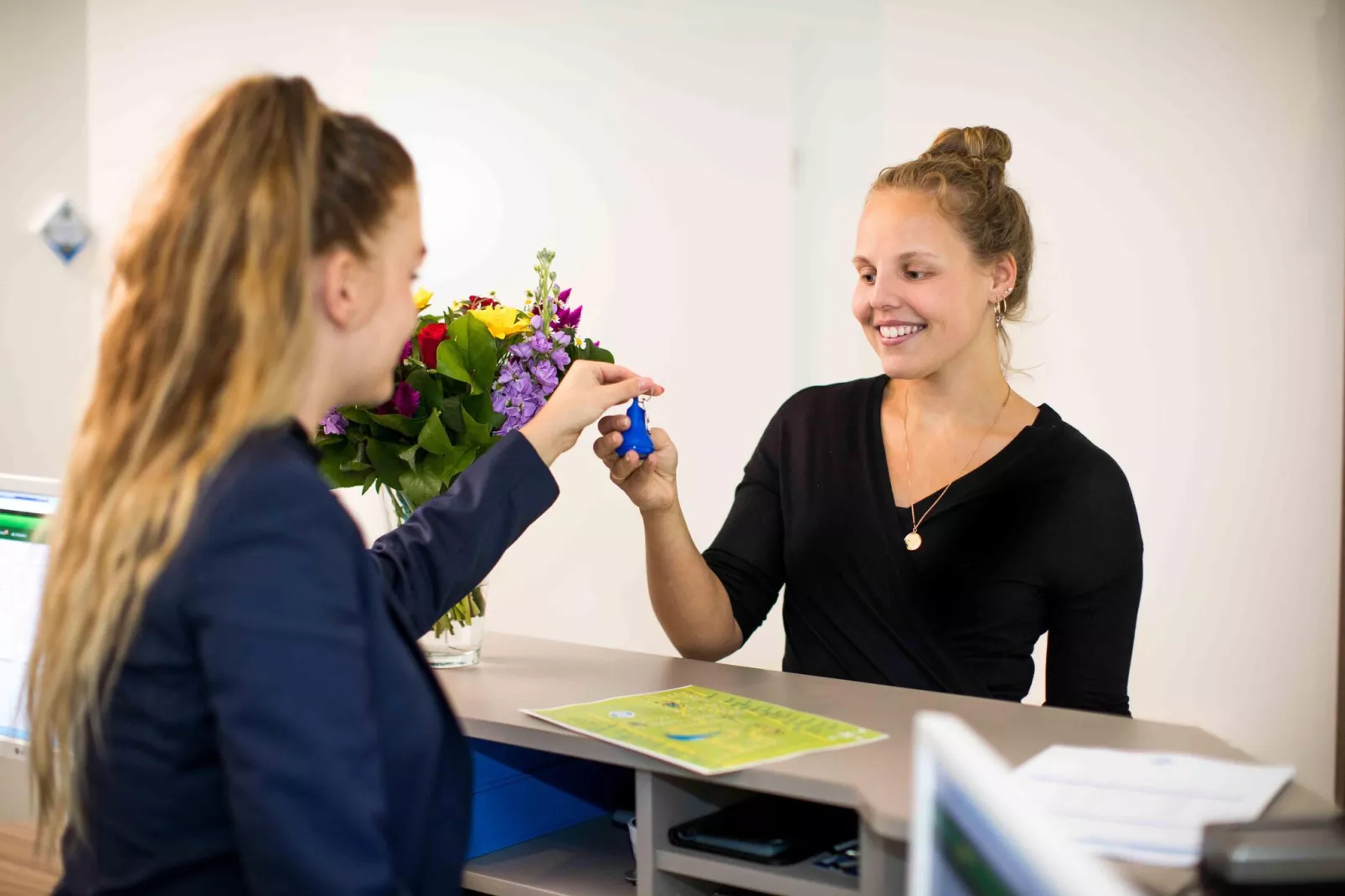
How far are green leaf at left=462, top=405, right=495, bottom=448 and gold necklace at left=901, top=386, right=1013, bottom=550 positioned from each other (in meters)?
0.64

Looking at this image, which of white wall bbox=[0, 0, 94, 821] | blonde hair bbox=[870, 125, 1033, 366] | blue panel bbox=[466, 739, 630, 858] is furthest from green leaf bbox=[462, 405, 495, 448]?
white wall bbox=[0, 0, 94, 821]

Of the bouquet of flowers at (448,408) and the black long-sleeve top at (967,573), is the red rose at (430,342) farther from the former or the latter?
the black long-sleeve top at (967,573)

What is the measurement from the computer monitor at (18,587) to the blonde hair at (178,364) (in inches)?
24.3

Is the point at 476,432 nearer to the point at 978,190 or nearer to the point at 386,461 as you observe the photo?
the point at 386,461

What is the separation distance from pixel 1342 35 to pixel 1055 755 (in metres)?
2.28

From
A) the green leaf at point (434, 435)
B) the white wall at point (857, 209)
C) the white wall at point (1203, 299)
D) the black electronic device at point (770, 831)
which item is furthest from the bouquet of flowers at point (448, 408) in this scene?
the white wall at point (1203, 299)

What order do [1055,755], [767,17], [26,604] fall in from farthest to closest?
[767,17] → [26,604] → [1055,755]

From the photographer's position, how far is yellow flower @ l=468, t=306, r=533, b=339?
1679 mm

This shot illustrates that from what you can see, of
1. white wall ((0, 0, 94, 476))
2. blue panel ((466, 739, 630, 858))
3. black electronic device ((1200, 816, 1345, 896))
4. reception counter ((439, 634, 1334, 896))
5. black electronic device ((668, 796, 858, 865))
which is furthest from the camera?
white wall ((0, 0, 94, 476))

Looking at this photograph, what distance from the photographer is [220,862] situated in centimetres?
96

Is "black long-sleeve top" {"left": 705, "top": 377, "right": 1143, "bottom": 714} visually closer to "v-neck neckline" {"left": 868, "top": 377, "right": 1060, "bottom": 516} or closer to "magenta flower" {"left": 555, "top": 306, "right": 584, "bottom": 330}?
"v-neck neckline" {"left": 868, "top": 377, "right": 1060, "bottom": 516}

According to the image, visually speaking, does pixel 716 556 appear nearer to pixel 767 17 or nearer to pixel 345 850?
pixel 345 850

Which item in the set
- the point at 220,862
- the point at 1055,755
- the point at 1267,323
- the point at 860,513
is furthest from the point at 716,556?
the point at 1267,323

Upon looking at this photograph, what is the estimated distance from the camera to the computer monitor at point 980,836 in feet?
1.45
